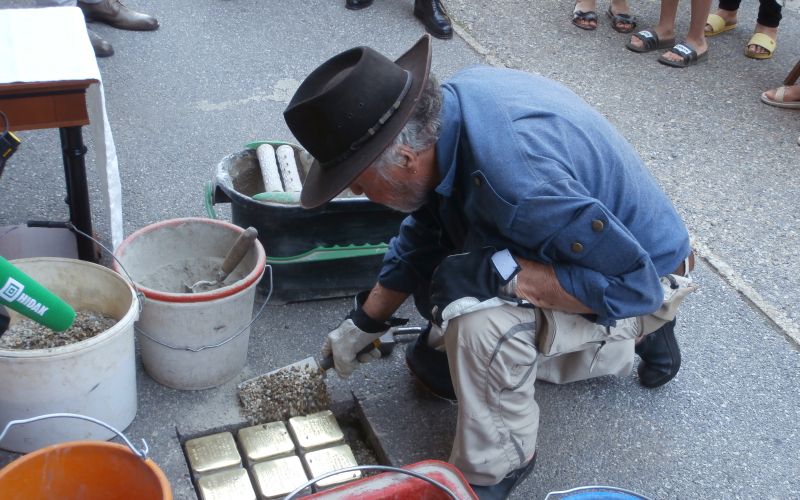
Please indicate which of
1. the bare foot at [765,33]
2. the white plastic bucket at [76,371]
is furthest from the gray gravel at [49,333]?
the bare foot at [765,33]

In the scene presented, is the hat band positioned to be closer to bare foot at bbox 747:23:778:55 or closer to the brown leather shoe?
the brown leather shoe

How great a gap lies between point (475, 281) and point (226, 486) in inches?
39.1

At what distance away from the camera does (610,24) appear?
6129 millimetres

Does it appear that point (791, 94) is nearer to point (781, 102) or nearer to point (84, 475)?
point (781, 102)

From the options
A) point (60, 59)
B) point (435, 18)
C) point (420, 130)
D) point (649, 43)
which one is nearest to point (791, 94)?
point (649, 43)

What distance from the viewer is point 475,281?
212 centimetres

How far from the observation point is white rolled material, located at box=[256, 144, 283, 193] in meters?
2.93

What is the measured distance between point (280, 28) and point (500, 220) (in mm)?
3918

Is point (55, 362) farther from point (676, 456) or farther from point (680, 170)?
point (680, 170)

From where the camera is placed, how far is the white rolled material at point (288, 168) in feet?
9.77

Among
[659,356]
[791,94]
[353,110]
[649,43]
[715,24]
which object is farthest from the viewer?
[715,24]

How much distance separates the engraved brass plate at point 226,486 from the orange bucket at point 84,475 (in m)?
0.38

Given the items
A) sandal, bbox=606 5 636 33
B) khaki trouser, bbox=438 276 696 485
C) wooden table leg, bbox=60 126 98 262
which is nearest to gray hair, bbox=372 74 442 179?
khaki trouser, bbox=438 276 696 485

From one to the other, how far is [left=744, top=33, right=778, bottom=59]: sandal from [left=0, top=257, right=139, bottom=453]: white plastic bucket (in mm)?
5213
